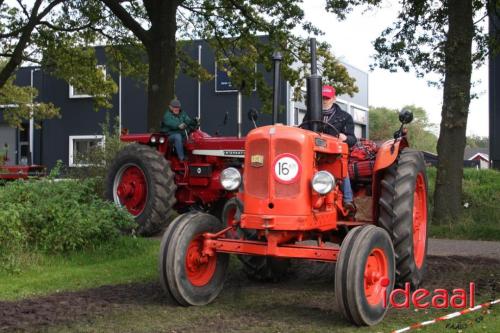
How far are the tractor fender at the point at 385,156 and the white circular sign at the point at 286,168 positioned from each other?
124cm

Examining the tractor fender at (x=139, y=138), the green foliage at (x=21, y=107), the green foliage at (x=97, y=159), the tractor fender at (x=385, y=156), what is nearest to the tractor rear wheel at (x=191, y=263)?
the tractor fender at (x=385, y=156)

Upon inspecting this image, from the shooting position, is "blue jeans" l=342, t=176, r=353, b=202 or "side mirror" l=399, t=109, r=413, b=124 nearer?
"blue jeans" l=342, t=176, r=353, b=202

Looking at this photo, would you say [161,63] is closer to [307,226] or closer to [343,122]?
[343,122]

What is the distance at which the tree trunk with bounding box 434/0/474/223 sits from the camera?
12859 millimetres

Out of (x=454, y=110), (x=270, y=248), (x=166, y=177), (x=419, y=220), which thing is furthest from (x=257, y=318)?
(x=454, y=110)

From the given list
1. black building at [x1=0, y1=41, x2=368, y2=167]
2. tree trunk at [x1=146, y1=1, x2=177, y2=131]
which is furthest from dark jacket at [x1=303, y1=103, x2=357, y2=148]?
black building at [x1=0, y1=41, x2=368, y2=167]

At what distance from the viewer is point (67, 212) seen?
9.39m

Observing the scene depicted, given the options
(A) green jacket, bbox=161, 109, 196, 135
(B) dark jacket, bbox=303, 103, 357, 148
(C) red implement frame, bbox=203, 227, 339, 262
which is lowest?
(C) red implement frame, bbox=203, 227, 339, 262

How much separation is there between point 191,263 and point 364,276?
5.53 feet

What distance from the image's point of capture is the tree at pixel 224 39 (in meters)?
16.3

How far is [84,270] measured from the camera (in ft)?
28.4

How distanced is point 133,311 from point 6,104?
2865cm

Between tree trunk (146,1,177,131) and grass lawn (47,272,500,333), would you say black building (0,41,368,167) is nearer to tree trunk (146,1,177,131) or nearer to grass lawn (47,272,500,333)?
tree trunk (146,1,177,131)

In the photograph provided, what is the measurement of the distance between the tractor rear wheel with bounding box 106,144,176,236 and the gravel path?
4.26 meters
